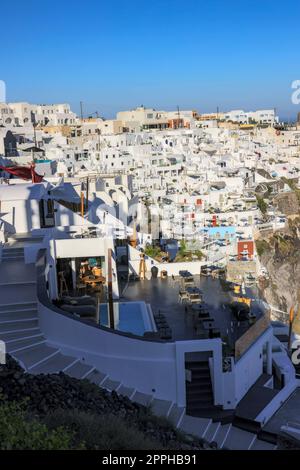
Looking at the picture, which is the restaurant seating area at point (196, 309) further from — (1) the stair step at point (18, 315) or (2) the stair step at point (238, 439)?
(1) the stair step at point (18, 315)

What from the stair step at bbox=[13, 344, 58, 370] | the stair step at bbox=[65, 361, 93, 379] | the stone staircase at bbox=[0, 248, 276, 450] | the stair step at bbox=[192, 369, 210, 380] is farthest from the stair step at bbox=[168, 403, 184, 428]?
the stair step at bbox=[13, 344, 58, 370]

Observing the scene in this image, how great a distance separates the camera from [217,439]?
7.05 metres

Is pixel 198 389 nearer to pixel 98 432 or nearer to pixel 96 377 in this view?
pixel 96 377

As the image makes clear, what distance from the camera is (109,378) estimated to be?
7.62 metres

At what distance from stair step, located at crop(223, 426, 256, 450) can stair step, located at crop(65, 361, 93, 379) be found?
6.75 feet

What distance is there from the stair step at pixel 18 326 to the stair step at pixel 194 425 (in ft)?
8.97

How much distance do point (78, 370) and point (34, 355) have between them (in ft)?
2.26

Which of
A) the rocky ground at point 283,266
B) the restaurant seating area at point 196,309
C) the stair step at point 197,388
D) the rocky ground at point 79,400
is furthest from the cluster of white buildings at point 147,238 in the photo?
the rocky ground at point 283,266

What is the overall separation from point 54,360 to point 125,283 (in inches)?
162

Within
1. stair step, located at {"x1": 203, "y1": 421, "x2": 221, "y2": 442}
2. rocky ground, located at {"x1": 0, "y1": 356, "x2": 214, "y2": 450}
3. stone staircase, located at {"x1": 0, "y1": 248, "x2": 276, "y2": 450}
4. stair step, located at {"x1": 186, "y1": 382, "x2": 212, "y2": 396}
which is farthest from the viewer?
stair step, located at {"x1": 186, "y1": 382, "x2": 212, "y2": 396}

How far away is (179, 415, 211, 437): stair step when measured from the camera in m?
7.00

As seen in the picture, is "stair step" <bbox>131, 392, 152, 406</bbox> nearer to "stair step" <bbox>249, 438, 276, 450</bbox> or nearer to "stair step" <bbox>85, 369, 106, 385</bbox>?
"stair step" <bbox>85, 369, 106, 385</bbox>

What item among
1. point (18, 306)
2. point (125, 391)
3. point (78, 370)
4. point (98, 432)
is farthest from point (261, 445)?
point (18, 306)

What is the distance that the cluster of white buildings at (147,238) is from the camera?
7.64 meters
